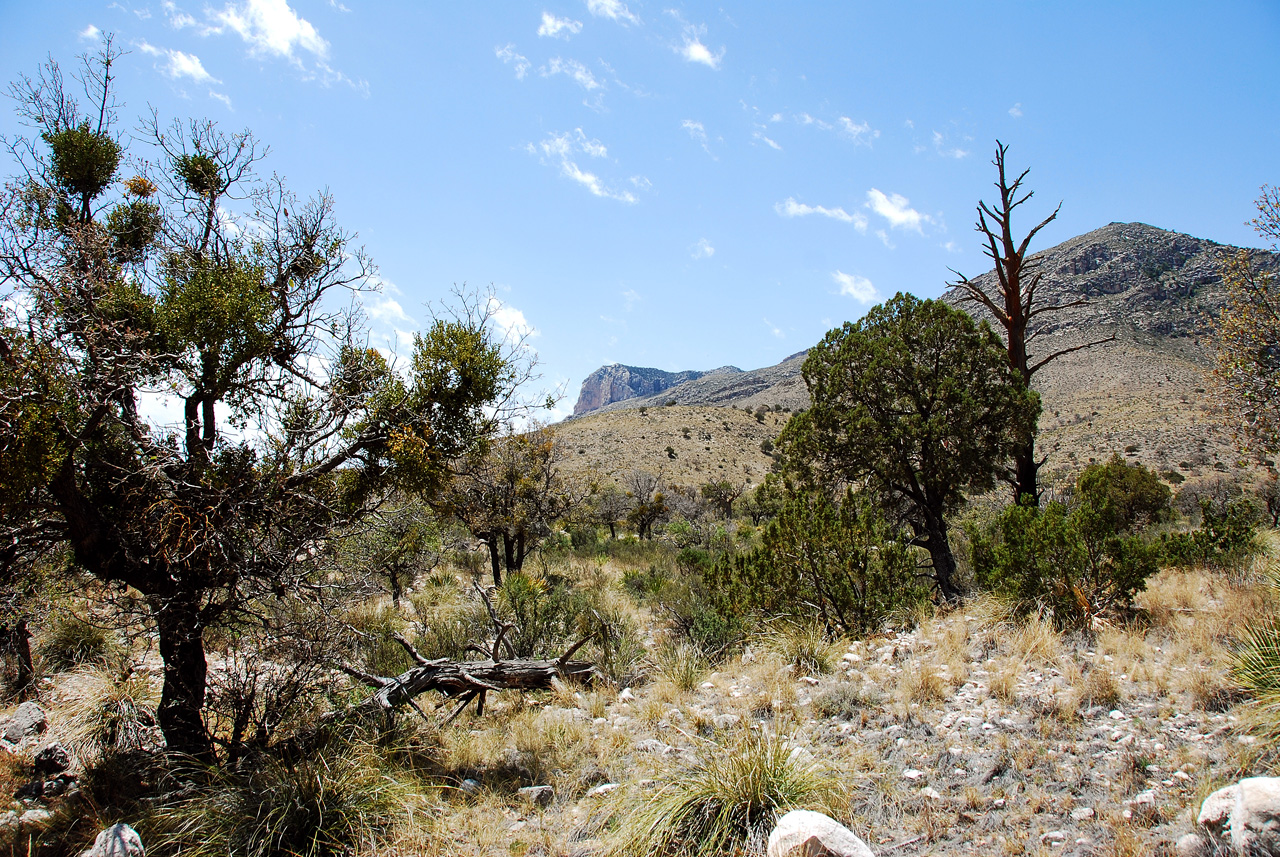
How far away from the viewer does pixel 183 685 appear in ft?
17.5

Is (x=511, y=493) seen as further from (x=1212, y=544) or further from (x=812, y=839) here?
(x=1212, y=544)

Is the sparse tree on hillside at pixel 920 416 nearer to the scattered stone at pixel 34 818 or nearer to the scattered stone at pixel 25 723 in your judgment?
the scattered stone at pixel 34 818

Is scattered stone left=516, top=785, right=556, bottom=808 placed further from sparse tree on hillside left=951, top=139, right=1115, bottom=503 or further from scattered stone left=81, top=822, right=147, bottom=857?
sparse tree on hillside left=951, top=139, right=1115, bottom=503

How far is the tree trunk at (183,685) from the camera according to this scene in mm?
5164

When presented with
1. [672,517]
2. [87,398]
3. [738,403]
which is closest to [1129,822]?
[87,398]

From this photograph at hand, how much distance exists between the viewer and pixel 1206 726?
4281 millimetres

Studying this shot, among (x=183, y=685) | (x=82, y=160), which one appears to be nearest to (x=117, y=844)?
(x=183, y=685)

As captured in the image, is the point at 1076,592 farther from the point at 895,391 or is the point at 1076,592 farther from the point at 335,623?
the point at 335,623

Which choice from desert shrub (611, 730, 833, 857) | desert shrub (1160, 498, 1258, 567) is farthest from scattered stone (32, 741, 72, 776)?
desert shrub (1160, 498, 1258, 567)

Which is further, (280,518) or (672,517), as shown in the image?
(672,517)

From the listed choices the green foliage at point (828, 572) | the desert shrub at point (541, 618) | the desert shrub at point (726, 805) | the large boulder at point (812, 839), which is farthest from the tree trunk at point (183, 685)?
the green foliage at point (828, 572)

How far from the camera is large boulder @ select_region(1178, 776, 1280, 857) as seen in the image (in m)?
2.77

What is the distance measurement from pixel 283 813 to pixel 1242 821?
5.79 metres

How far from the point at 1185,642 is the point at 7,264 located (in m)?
11.0
